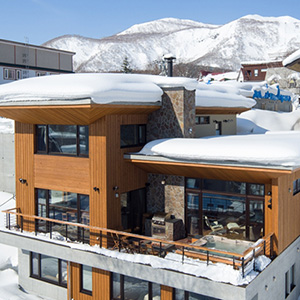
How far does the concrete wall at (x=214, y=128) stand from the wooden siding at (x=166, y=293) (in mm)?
6515

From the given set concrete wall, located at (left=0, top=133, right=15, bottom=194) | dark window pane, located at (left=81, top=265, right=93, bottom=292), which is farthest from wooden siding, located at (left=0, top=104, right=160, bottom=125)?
concrete wall, located at (left=0, top=133, right=15, bottom=194)

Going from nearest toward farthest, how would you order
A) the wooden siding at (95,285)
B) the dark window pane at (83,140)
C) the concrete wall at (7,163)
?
the wooden siding at (95,285) → the dark window pane at (83,140) → the concrete wall at (7,163)

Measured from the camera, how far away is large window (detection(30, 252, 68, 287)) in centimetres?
1327

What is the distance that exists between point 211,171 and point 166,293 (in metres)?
3.58

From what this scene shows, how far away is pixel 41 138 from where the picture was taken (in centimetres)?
1338

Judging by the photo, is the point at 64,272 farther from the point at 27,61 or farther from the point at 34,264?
the point at 27,61

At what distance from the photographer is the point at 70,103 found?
11070 millimetres

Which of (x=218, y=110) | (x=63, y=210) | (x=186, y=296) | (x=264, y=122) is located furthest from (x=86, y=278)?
(x=264, y=122)

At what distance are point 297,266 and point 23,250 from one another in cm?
928

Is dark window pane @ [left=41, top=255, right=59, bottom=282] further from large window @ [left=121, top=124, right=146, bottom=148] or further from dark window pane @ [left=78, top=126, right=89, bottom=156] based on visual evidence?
large window @ [left=121, top=124, right=146, bottom=148]

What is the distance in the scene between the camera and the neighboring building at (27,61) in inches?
1726

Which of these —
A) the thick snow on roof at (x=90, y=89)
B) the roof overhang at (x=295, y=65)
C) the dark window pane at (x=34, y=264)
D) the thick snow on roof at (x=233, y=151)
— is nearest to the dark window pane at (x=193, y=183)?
the thick snow on roof at (x=233, y=151)

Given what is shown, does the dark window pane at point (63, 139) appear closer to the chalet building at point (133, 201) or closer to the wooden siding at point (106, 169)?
the chalet building at point (133, 201)

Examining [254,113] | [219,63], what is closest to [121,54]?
[219,63]
